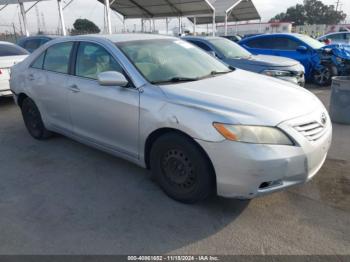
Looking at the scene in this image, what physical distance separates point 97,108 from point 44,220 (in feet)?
4.46

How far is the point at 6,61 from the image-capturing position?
A: 24.1 ft

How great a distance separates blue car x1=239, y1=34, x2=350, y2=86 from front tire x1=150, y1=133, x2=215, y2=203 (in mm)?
8086

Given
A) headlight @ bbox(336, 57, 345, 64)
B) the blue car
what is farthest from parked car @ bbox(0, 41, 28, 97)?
headlight @ bbox(336, 57, 345, 64)

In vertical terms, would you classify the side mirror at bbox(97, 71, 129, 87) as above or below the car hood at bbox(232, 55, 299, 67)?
above

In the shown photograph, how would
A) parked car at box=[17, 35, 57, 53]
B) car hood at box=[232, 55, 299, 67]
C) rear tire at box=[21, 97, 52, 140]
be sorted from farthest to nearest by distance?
parked car at box=[17, 35, 57, 53]
car hood at box=[232, 55, 299, 67]
rear tire at box=[21, 97, 52, 140]

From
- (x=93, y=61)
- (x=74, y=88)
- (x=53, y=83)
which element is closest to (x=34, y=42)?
(x=53, y=83)

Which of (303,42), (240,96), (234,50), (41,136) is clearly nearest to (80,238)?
(240,96)

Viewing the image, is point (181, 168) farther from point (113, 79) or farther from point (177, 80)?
point (113, 79)

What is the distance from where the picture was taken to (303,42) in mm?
10070

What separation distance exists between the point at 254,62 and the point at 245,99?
16.1 feet

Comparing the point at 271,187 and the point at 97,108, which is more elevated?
the point at 97,108

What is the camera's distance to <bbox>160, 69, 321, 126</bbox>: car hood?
2.77 metres

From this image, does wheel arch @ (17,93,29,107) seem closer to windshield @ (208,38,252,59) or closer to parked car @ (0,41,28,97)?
parked car @ (0,41,28,97)

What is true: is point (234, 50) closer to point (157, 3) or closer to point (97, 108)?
point (97, 108)
